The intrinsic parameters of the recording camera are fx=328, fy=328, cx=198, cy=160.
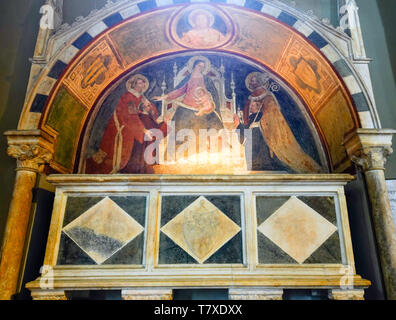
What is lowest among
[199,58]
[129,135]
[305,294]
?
[305,294]

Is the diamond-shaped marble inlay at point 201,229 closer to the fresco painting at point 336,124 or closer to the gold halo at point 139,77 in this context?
the fresco painting at point 336,124

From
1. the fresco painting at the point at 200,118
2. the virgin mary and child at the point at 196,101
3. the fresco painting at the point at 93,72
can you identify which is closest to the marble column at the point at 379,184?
the fresco painting at the point at 200,118

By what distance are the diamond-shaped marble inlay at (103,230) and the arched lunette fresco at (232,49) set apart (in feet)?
3.88

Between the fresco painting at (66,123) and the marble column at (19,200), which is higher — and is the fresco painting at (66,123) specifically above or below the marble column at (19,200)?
above

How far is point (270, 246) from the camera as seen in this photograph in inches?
141

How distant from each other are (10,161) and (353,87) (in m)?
4.58

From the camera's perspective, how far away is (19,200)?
3891 mm

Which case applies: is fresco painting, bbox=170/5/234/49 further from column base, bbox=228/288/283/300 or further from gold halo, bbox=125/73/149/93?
column base, bbox=228/288/283/300

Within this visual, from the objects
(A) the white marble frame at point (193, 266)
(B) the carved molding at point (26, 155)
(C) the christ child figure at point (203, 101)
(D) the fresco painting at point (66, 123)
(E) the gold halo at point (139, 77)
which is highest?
(E) the gold halo at point (139, 77)

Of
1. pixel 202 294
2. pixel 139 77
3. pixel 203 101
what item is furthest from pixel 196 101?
pixel 202 294

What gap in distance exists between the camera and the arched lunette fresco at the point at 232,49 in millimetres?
4520

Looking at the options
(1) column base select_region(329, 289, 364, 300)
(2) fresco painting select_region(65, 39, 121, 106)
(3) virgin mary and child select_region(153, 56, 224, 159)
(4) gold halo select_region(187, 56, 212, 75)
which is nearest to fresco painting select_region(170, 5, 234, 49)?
(4) gold halo select_region(187, 56, 212, 75)

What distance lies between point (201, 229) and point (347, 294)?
1.64 m

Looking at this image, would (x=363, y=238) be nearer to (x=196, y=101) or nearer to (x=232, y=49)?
(x=196, y=101)
